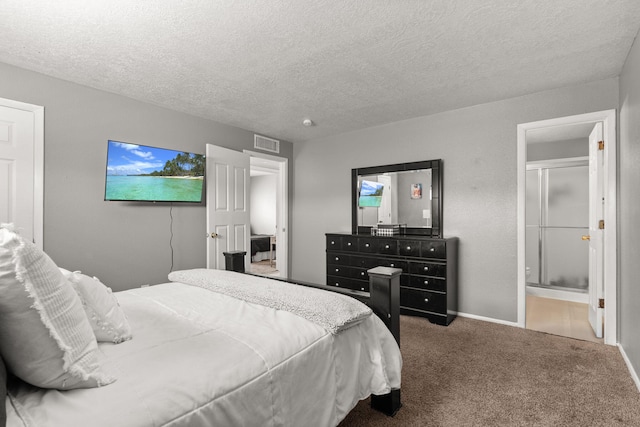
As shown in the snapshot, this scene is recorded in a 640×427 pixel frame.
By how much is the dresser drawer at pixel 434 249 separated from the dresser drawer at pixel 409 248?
0.07 meters

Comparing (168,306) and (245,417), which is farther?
(168,306)

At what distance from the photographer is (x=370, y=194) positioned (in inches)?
178

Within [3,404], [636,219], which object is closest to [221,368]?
[3,404]

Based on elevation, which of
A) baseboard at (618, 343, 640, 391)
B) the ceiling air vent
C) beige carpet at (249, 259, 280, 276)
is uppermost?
the ceiling air vent

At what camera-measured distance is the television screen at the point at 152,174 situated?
10.3 feet

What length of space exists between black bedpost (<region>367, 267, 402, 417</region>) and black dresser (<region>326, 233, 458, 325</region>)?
1.78 m

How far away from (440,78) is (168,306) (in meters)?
2.79

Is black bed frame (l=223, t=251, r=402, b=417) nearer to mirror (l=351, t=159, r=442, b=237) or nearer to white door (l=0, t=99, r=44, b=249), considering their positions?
mirror (l=351, t=159, r=442, b=237)

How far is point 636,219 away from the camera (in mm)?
2262

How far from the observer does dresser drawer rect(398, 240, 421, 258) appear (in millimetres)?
3639

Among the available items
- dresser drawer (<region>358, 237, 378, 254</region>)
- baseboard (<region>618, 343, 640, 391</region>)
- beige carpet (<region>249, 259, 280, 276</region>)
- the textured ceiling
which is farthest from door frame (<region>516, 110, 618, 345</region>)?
beige carpet (<region>249, 259, 280, 276</region>)

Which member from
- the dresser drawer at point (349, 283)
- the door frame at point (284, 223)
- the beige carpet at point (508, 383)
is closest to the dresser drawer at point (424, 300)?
the beige carpet at point (508, 383)

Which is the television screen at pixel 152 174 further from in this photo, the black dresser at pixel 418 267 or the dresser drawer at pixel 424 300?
the dresser drawer at pixel 424 300

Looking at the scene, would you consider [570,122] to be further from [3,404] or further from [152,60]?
[3,404]
